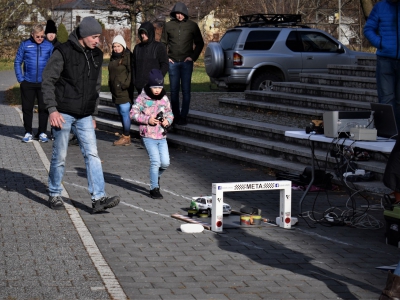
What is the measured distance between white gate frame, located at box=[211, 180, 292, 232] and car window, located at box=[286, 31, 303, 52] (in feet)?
44.0

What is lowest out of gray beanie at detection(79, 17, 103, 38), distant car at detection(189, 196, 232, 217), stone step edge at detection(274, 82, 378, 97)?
distant car at detection(189, 196, 232, 217)

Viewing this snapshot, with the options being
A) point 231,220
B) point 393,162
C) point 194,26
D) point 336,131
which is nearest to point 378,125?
point 336,131

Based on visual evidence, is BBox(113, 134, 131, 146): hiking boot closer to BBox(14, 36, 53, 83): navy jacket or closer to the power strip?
BBox(14, 36, 53, 83): navy jacket

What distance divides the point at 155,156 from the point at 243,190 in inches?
81.1

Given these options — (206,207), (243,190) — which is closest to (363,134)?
(243,190)

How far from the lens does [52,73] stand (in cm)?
890

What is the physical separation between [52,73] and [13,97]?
60.1ft

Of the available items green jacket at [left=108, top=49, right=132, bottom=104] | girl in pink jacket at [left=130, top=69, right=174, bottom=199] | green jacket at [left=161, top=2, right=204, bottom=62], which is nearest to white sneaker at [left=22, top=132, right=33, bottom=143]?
green jacket at [left=108, top=49, right=132, bottom=104]

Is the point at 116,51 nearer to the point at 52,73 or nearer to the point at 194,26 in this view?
the point at 194,26

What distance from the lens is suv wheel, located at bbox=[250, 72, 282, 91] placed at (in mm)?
20672

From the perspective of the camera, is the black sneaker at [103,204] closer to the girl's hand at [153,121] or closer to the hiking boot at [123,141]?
the girl's hand at [153,121]

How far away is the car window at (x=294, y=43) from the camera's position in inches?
850

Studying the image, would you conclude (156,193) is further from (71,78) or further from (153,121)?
(71,78)

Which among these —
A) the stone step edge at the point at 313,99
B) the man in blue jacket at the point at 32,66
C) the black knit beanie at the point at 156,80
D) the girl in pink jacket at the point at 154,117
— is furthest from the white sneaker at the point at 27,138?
the black knit beanie at the point at 156,80
